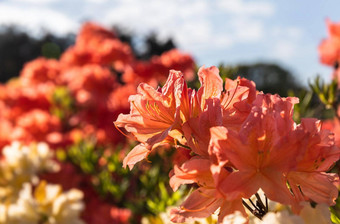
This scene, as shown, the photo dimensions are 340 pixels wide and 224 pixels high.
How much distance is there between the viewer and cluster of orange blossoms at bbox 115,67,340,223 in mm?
423

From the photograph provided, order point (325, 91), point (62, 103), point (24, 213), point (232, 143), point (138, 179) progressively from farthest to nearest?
1. point (62, 103)
2. point (138, 179)
3. point (24, 213)
4. point (325, 91)
5. point (232, 143)

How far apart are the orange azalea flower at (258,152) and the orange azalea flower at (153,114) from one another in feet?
0.26

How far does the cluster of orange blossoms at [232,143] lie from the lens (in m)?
0.42

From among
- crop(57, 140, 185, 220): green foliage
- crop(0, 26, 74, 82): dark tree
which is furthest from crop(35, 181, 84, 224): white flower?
crop(0, 26, 74, 82): dark tree

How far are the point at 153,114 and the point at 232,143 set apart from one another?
0.40ft

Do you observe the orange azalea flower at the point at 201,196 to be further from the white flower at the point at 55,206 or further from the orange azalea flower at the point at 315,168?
the white flower at the point at 55,206

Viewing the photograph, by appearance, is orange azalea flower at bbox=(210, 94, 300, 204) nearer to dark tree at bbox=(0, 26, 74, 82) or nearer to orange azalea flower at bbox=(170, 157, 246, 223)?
orange azalea flower at bbox=(170, 157, 246, 223)

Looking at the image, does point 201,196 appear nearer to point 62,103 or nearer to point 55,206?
point 55,206

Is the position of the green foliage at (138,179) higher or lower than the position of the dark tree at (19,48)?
lower

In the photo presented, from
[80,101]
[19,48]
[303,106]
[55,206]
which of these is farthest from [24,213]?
[19,48]

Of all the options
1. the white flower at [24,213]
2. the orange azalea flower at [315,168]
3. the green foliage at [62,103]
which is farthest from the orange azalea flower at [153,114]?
the green foliage at [62,103]

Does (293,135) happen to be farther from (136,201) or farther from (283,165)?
(136,201)

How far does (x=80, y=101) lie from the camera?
9.39ft

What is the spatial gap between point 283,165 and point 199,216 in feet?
0.33
